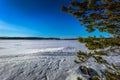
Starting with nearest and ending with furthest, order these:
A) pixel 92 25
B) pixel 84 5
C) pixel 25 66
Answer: pixel 84 5
pixel 92 25
pixel 25 66

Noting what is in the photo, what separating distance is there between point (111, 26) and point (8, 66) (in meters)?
9.98

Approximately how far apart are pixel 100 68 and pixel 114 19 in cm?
760

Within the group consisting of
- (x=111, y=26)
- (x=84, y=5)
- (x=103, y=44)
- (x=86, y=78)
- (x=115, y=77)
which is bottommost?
(x=86, y=78)

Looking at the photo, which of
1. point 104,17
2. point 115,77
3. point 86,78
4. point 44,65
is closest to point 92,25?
point 104,17

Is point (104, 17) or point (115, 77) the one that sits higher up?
point (104, 17)

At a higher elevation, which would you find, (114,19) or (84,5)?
(84,5)

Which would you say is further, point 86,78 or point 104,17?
point 86,78

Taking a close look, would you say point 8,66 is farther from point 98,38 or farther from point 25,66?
point 98,38

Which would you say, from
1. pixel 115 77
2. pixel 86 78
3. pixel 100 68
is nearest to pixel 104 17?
pixel 115 77

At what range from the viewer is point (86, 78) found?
9789 mm

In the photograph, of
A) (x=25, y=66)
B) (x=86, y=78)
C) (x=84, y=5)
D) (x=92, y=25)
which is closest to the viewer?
(x=84, y=5)

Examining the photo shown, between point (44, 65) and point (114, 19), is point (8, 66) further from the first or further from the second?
point (114, 19)

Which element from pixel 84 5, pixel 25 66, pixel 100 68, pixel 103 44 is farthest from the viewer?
pixel 25 66

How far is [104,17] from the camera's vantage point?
527cm
